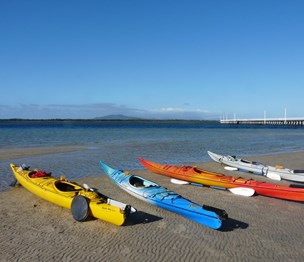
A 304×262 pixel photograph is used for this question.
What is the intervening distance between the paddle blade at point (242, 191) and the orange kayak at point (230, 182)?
172mm

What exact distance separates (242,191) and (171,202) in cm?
324

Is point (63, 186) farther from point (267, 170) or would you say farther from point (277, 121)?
point (277, 121)

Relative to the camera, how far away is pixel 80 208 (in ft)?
25.3

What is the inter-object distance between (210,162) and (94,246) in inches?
510

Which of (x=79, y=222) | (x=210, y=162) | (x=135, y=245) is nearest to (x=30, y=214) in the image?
(x=79, y=222)

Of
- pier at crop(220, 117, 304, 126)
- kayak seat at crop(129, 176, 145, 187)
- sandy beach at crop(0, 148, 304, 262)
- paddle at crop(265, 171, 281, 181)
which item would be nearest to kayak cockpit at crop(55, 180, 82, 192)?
sandy beach at crop(0, 148, 304, 262)

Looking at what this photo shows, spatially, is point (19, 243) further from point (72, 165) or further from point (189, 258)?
point (72, 165)

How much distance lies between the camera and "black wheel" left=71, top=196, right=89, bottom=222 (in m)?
7.61

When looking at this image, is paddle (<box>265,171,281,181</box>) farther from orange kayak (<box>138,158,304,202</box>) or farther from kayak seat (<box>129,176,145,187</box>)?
kayak seat (<box>129,176,145,187</box>)

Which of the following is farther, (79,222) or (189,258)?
(79,222)

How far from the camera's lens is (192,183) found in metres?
12.0

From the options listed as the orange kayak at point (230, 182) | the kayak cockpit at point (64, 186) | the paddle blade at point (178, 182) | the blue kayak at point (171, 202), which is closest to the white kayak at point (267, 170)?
the orange kayak at point (230, 182)

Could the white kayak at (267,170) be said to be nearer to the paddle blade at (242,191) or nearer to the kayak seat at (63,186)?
the paddle blade at (242,191)

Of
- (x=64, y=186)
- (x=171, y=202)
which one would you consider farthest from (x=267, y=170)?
(x=64, y=186)
